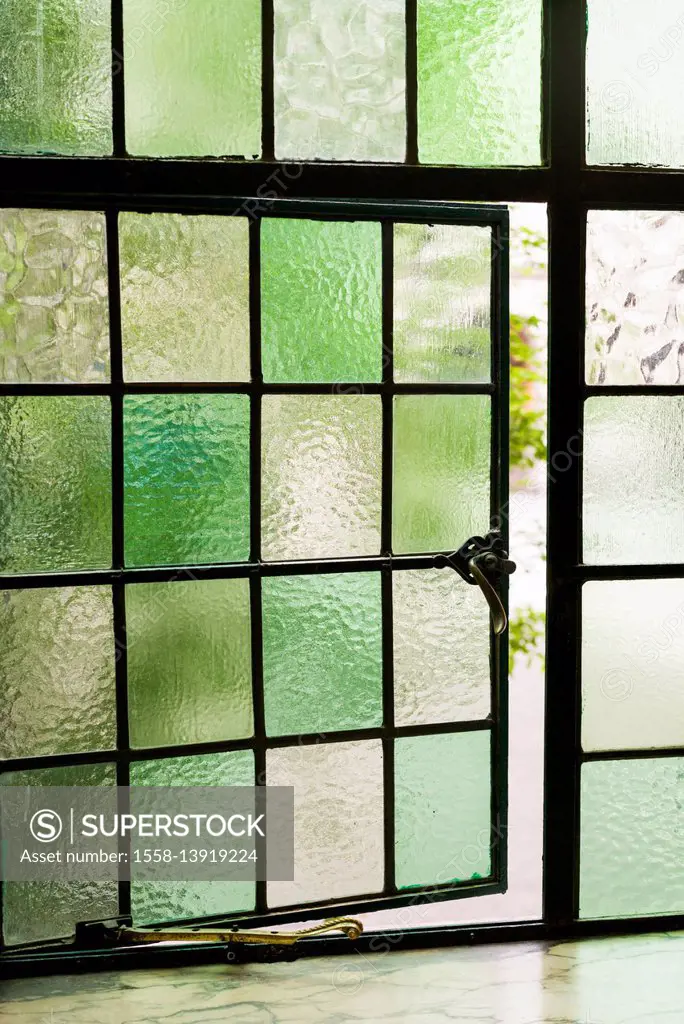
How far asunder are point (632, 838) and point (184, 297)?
153cm

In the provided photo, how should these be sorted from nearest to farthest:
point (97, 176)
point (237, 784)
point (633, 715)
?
point (97, 176)
point (237, 784)
point (633, 715)

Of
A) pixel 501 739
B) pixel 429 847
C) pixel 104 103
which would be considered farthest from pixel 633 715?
pixel 104 103

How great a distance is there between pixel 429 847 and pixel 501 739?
0.92 ft

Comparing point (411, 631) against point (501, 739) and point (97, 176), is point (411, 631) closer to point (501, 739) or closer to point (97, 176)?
point (501, 739)

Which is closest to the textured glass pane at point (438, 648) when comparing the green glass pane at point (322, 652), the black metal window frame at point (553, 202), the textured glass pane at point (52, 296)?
the green glass pane at point (322, 652)

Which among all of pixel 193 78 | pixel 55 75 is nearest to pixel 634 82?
pixel 193 78

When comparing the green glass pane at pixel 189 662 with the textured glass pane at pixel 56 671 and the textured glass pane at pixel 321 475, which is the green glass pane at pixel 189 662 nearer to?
the textured glass pane at pixel 56 671

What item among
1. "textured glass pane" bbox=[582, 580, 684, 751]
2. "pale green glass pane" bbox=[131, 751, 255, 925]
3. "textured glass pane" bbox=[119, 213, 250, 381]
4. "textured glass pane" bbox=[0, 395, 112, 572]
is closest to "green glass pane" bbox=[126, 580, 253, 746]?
"pale green glass pane" bbox=[131, 751, 255, 925]

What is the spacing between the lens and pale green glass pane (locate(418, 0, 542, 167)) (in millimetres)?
1721

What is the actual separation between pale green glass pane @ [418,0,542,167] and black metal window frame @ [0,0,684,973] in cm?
3

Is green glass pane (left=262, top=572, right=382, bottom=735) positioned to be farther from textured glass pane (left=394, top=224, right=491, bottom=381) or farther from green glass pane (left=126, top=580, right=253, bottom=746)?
textured glass pane (left=394, top=224, right=491, bottom=381)

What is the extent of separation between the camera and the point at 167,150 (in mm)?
1646

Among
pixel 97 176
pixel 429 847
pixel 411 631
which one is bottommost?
pixel 429 847

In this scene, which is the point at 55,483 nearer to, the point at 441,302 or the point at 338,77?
the point at 441,302
